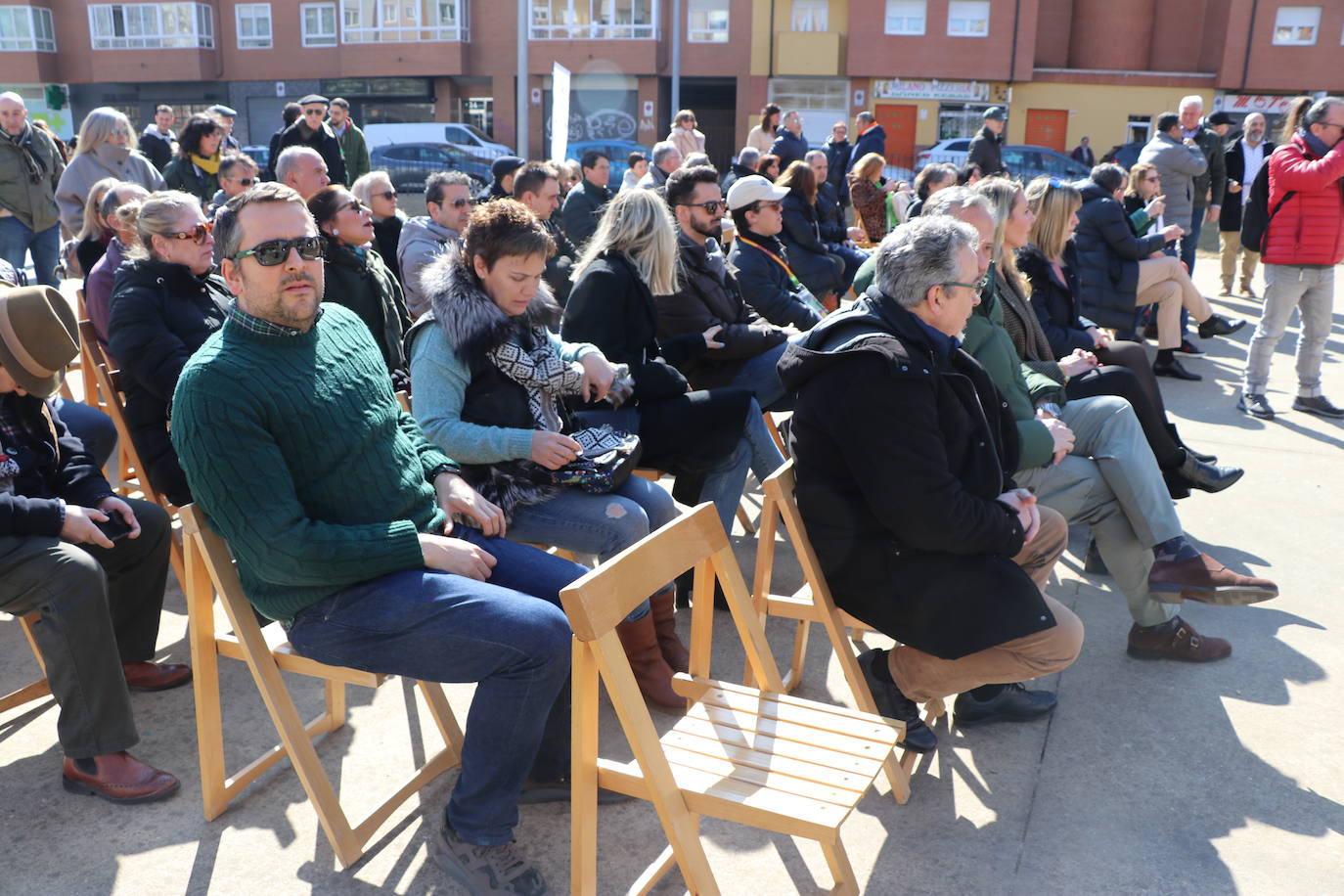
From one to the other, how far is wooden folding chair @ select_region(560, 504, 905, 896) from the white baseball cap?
3401 mm

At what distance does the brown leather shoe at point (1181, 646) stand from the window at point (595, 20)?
3471 centimetres

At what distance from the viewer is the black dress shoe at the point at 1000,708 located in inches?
127

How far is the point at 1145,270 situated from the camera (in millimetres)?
7086

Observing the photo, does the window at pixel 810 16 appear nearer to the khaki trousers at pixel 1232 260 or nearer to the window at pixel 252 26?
the window at pixel 252 26

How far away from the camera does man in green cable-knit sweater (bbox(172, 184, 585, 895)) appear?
7.66ft

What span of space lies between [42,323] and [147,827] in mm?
1374

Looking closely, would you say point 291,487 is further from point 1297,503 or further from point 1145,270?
point 1145,270

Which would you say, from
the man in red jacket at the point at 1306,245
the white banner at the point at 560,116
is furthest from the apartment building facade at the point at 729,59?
the man in red jacket at the point at 1306,245

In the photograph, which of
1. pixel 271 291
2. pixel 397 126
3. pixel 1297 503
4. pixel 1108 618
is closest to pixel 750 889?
pixel 271 291

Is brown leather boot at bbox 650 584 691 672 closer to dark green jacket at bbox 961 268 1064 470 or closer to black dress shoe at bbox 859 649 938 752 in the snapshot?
black dress shoe at bbox 859 649 938 752

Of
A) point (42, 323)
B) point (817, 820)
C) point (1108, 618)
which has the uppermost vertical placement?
point (42, 323)

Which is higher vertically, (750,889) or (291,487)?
(291,487)

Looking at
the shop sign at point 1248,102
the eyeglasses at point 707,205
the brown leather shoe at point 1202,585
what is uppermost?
the shop sign at point 1248,102

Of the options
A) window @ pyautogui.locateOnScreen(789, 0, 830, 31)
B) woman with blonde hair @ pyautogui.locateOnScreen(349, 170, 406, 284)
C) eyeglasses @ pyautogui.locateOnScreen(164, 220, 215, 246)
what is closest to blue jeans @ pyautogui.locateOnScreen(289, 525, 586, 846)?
eyeglasses @ pyautogui.locateOnScreen(164, 220, 215, 246)
